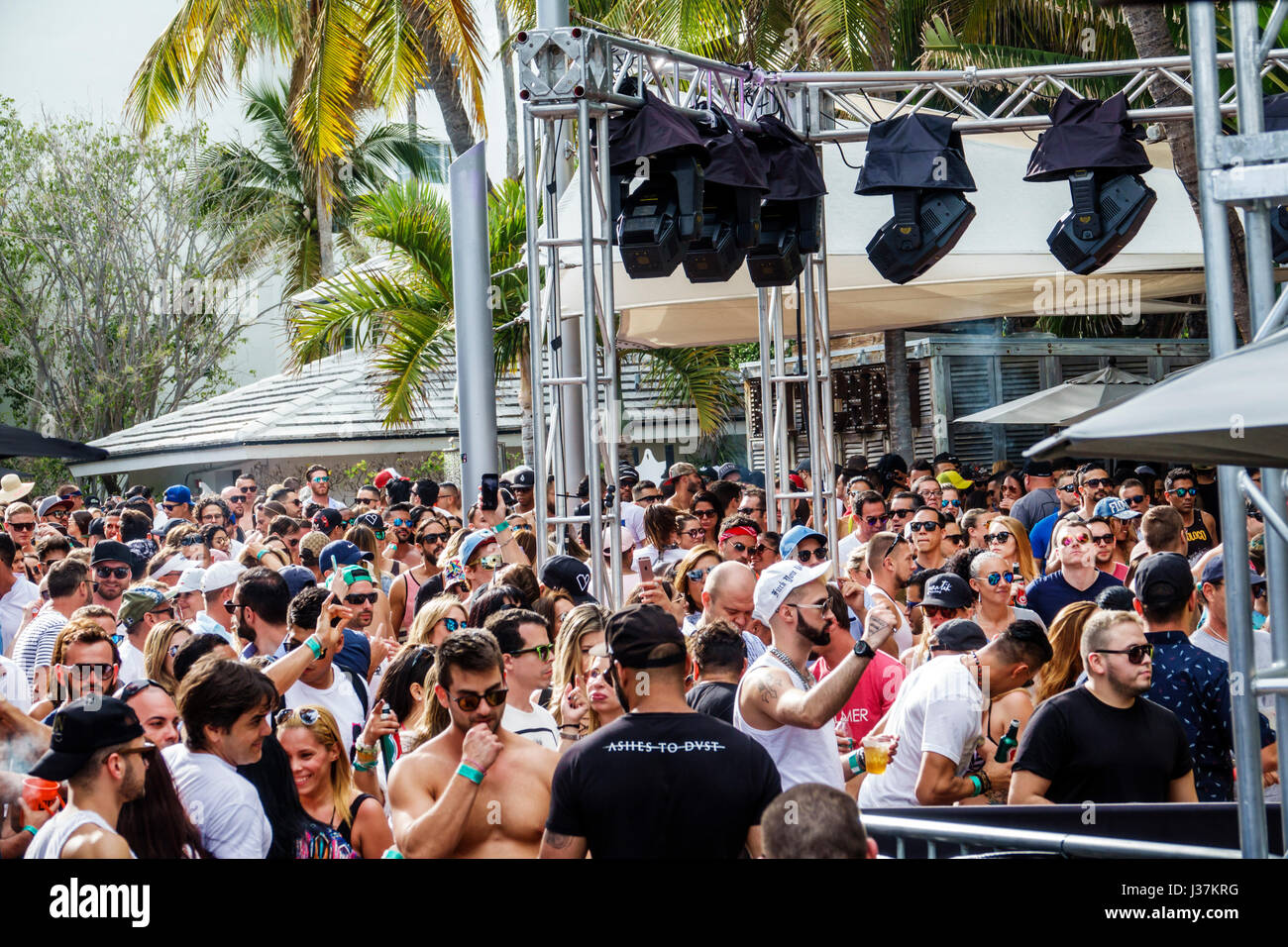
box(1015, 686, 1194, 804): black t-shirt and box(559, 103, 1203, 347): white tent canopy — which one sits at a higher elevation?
box(559, 103, 1203, 347): white tent canopy

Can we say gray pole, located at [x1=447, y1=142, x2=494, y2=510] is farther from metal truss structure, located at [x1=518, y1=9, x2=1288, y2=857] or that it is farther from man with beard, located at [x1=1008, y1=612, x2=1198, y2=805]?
man with beard, located at [x1=1008, y1=612, x2=1198, y2=805]

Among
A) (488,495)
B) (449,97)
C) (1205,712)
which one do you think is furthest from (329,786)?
(449,97)

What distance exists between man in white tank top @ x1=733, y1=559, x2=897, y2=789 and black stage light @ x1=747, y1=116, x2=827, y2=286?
5.10 meters

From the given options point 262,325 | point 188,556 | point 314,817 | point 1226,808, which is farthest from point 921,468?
point 262,325

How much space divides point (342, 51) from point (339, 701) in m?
15.8

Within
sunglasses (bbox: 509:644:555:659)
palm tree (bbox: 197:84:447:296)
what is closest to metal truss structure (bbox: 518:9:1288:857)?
sunglasses (bbox: 509:644:555:659)

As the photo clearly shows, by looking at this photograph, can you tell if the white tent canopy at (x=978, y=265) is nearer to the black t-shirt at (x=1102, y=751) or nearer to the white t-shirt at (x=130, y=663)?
the white t-shirt at (x=130, y=663)

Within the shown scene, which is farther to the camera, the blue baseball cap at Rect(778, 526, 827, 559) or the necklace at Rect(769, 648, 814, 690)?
the blue baseball cap at Rect(778, 526, 827, 559)

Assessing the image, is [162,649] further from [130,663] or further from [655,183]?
[655,183]

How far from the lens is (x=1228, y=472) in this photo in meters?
4.22

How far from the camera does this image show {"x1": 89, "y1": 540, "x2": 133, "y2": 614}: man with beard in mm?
7719

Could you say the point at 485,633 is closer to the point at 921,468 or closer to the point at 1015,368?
the point at 921,468

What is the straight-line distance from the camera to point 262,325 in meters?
35.4

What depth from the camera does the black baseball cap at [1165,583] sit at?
5633 mm
